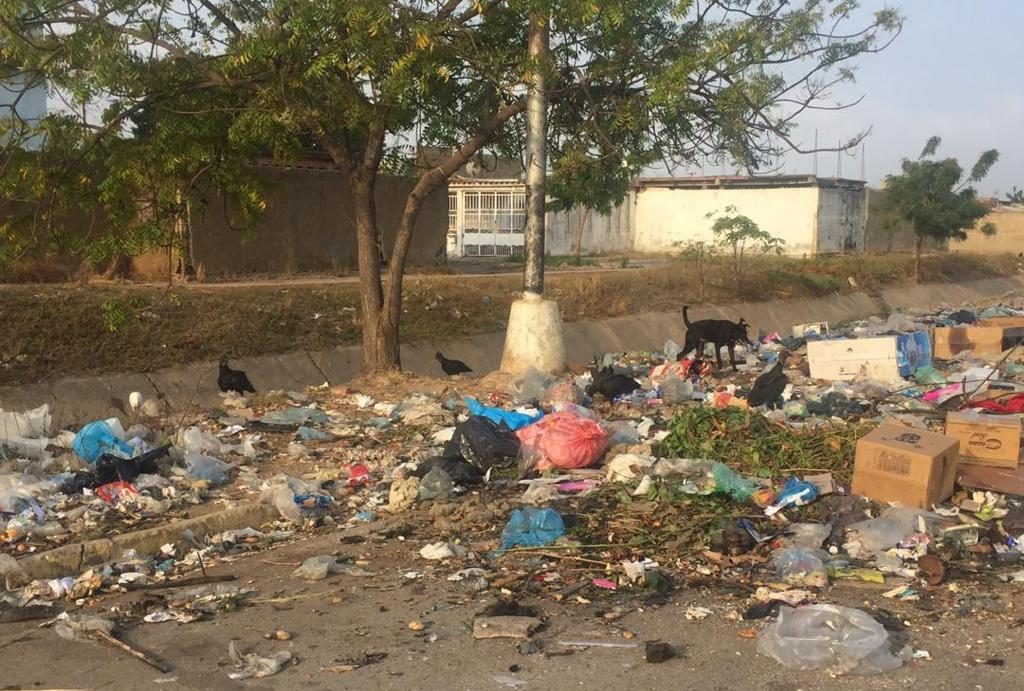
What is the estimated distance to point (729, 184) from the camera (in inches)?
1548

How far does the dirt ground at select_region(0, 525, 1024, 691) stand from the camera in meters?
3.98

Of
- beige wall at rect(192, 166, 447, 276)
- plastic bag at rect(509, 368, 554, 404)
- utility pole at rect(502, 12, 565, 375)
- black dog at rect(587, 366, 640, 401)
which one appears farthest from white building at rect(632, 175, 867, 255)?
black dog at rect(587, 366, 640, 401)

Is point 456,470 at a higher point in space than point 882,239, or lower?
lower

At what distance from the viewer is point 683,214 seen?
39.3 m

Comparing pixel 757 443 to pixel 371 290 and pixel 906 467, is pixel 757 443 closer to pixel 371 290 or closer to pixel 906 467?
pixel 906 467

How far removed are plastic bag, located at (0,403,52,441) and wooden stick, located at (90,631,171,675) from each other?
3.59 meters

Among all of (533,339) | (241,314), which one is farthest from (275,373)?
(533,339)

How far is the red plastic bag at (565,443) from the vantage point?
7.07 m

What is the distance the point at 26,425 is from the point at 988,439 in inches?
269

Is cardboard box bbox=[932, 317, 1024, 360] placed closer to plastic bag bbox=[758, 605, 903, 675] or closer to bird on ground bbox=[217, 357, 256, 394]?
bird on ground bbox=[217, 357, 256, 394]

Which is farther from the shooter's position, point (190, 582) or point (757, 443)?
point (757, 443)

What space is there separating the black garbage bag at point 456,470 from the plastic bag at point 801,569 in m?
2.31

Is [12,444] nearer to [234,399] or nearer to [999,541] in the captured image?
[234,399]

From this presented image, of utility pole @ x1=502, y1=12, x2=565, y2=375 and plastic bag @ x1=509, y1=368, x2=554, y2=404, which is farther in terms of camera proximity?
utility pole @ x1=502, y1=12, x2=565, y2=375
